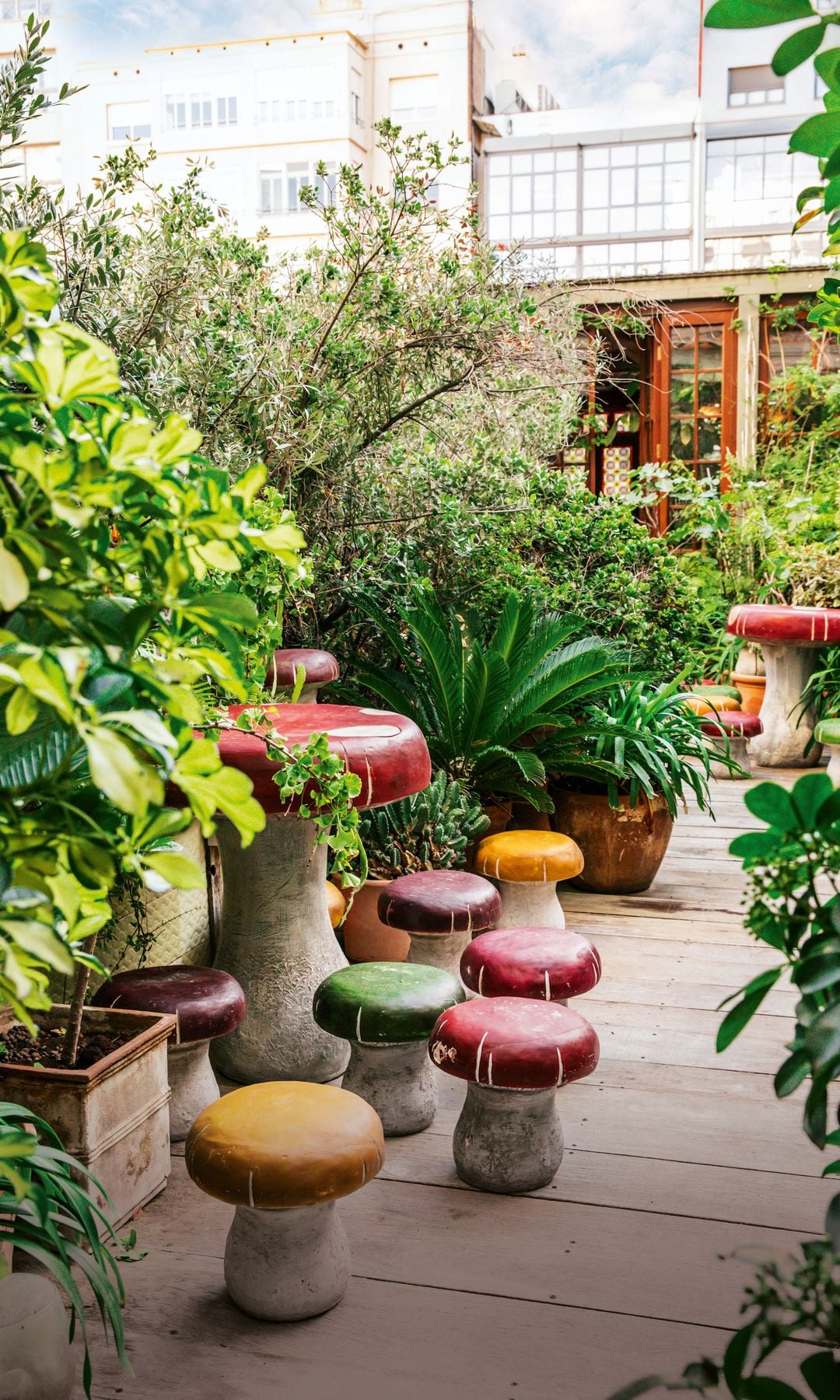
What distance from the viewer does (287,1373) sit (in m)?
1.89

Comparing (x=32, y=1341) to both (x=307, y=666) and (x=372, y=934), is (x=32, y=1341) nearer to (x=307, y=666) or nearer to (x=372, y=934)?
(x=372, y=934)

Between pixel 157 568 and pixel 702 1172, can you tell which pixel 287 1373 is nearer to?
pixel 702 1172

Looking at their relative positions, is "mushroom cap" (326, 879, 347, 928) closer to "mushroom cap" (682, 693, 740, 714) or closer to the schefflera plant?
the schefflera plant

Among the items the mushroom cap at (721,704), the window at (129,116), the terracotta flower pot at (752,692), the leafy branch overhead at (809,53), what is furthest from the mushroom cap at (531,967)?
the window at (129,116)

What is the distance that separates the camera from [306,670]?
12.4 feet

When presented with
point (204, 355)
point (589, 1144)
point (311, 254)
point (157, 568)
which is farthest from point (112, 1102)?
point (311, 254)

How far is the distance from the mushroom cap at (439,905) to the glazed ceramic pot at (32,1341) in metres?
1.50

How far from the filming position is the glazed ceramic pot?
1.62m

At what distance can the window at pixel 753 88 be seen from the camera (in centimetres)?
1596

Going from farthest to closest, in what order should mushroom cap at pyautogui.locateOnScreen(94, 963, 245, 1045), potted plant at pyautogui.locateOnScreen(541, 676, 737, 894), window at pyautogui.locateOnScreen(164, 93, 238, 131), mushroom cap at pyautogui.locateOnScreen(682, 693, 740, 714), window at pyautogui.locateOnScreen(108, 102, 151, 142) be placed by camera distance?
window at pyautogui.locateOnScreen(108, 102, 151, 142) < window at pyautogui.locateOnScreen(164, 93, 238, 131) < mushroom cap at pyautogui.locateOnScreen(682, 693, 740, 714) < potted plant at pyautogui.locateOnScreen(541, 676, 737, 894) < mushroom cap at pyautogui.locateOnScreen(94, 963, 245, 1045)

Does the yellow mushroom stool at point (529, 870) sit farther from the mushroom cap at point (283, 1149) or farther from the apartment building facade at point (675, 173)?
the apartment building facade at point (675, 173)

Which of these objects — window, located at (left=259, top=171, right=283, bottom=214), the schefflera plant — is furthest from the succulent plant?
window, located at (left=259, top=171, right=283, bottom=214)

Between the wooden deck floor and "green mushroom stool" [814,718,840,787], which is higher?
"green mushroom stool" [814,718,840,787]

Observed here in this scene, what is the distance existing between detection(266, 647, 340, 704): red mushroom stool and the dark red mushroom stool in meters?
1.18
